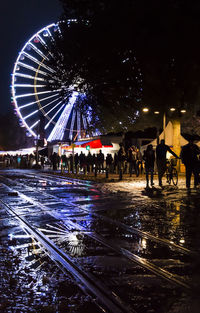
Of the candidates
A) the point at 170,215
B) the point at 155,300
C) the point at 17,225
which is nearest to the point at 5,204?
the point at 17,225

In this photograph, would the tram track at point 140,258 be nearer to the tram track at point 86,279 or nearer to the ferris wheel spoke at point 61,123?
the tram track at point 86,279

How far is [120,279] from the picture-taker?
3.98 metres

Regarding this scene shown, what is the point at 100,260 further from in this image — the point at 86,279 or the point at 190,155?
the point at 190,155

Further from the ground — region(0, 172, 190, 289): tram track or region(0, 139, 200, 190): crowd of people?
region(0, 139, 200, 190): crowd of people

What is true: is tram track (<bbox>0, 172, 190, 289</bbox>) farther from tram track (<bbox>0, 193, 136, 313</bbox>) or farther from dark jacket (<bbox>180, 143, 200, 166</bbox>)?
dark jacket (<bbox>180, 143, 200, 166</bbox>)

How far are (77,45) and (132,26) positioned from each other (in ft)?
7.89

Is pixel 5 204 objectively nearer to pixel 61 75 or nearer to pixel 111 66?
pixel 61 75

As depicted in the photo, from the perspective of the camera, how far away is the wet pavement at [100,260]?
3395mm

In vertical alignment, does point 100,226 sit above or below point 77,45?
below

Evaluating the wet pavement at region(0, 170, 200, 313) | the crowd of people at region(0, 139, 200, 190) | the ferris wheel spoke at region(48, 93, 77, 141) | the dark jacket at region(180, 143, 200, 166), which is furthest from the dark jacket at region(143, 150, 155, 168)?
the ferris wheel spoke at region(48, 93, 77, 141)

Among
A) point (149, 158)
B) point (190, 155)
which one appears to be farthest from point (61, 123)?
point (190, 155)

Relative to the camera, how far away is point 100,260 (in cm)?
475

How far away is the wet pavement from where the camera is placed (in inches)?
134

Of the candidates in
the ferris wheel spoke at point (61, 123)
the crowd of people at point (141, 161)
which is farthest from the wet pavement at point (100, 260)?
the ferris wheel spoke at point (61, 123)
